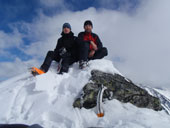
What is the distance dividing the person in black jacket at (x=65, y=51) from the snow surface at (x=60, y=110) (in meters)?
0.93

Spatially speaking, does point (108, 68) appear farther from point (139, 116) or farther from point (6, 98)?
point (6, 98)

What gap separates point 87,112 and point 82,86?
0.94 meters

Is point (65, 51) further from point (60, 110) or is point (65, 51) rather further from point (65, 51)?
point (60, 110)

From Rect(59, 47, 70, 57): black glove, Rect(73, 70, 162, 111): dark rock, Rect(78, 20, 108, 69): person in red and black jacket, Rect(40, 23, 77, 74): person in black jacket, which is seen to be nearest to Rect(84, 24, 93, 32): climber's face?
Rect(78, 20, 108, 69): person in red and black jacket

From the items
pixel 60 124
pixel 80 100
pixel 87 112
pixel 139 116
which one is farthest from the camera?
pixel 80 100

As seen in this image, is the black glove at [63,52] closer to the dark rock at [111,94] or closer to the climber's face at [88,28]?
the dark rock at [111,94]

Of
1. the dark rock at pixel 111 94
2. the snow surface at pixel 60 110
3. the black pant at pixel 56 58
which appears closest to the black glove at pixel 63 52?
the black pant at pixel 56 58

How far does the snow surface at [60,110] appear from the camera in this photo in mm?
2948

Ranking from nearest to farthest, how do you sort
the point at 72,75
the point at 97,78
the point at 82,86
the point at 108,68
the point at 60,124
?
1. the point at 60,124
2. the point at 82,86
3. the point at 97,78
4. the point at 72,75
5. the point at 108,68

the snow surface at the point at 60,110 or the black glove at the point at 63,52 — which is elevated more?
the black glove at the point at 63,52

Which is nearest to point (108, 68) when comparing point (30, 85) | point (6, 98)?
point (30, 85)

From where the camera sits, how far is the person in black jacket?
17.7 ft

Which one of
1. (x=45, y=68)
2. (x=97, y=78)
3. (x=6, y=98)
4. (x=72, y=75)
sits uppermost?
(x=45, y=68)

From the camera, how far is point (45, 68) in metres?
5.06
